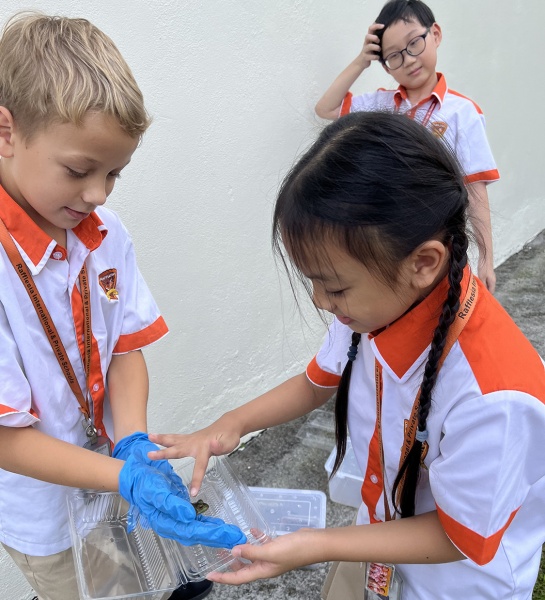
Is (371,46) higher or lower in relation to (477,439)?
higher

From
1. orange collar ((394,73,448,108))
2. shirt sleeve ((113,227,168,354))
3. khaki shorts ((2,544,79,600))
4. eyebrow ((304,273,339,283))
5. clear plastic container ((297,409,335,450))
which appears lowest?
clear plastic container ((297,409,335,450))

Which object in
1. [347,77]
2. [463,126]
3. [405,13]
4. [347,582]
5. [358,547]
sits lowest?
[347,582]

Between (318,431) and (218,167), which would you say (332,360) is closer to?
(218,167)

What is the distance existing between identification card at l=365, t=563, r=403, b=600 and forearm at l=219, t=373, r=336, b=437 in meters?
0.41

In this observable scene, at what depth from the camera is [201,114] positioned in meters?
2.12

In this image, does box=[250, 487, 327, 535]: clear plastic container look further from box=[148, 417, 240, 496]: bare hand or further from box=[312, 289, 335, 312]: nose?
box=[312, 289, 335, 312]: nose

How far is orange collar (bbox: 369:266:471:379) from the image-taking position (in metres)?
1.06

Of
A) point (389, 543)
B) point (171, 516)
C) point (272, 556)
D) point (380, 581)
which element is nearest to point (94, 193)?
point (171, 516)

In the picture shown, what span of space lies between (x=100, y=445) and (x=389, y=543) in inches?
28.9

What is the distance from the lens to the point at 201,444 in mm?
1365

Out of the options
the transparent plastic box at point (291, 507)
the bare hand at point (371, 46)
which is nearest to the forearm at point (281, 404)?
the transparent plastic box at point (291, 507)

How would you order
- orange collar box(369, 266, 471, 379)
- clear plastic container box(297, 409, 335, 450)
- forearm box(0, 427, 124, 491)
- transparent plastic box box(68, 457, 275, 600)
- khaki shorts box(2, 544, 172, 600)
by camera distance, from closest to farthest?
1. orange collar box(369, 266, 471, 379)
2. forearm box(0, 427, 124, 491)
3. transparent plastic box box(68, 457, 275, 600)
4. khaki shorts box(2, 544, 172, 600)
5. clear plastic container box(297, 409, 335, 450)

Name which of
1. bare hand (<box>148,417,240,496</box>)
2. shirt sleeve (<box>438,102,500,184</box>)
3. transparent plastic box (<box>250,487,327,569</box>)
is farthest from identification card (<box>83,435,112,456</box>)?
shirt sleeve (<box>438,102,500,184</box>)

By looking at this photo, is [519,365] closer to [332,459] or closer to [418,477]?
[418,477]
